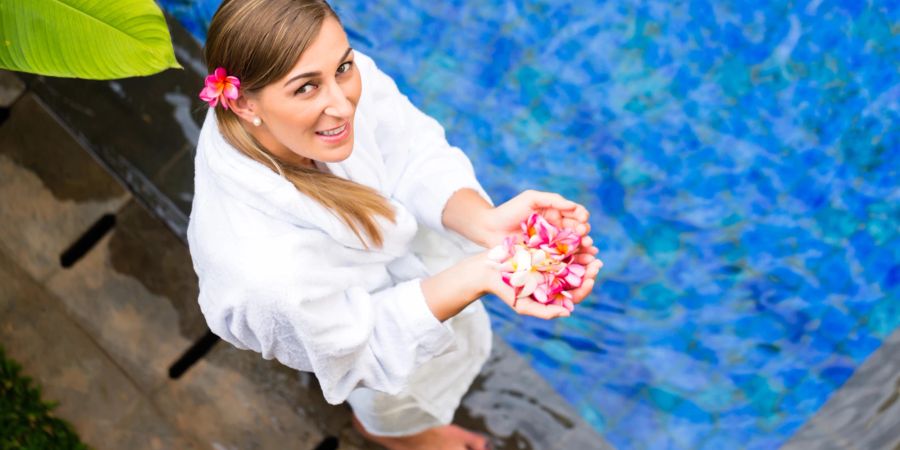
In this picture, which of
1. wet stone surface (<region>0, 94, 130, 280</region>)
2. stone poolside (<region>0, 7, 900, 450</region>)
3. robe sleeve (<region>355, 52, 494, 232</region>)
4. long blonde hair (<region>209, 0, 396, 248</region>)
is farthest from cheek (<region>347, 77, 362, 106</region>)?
wet stone surface (<region>0, 94, 130, 280</region>)

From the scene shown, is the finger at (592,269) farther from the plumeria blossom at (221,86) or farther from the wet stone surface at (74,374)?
the wet stone surface at (74,374)

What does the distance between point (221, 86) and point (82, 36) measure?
0.67m

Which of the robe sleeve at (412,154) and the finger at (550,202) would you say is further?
the robe sleeve at (412,154)

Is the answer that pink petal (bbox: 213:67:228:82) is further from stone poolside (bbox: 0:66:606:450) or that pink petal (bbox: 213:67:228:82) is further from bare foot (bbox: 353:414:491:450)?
stone poolside (bbox: 0:66:606:450)

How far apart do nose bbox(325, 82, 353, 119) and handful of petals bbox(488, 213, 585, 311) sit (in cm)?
39

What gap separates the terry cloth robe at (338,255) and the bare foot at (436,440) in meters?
0.84

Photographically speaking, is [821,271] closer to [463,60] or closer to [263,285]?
[463,60]

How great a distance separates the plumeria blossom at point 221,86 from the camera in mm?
1610

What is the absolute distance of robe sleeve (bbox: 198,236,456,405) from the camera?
1.68 meters

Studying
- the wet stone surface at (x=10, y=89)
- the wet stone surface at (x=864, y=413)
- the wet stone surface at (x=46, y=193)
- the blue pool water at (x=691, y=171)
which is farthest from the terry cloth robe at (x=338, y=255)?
the wet stone surface at (x=10, y=89)

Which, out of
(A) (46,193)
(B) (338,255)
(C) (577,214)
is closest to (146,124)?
(A) (46,193)

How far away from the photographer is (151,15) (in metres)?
2.11

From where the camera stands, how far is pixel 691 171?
3.46 m

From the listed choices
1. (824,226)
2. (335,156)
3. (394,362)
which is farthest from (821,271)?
(335,156)
